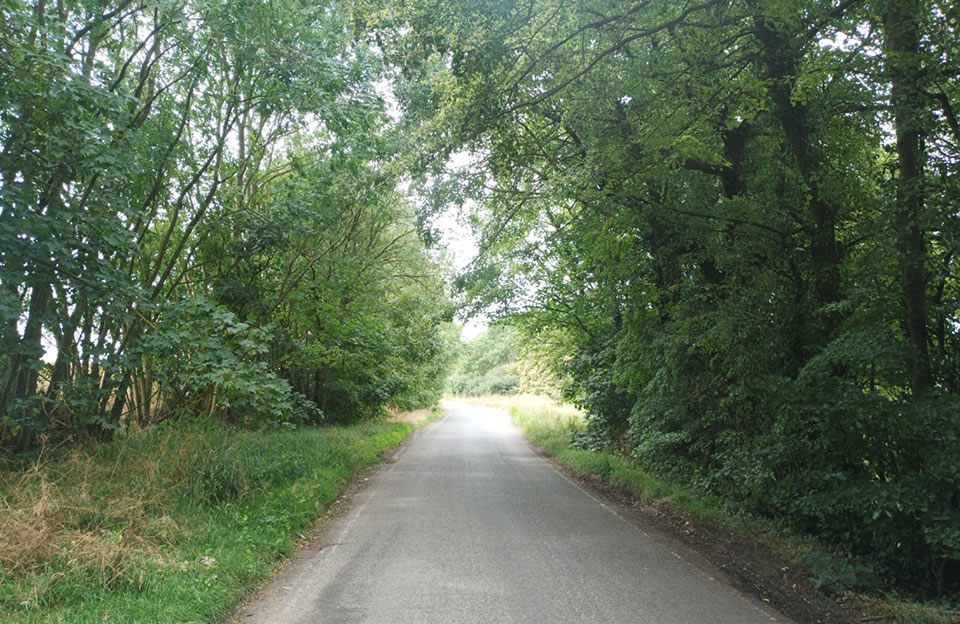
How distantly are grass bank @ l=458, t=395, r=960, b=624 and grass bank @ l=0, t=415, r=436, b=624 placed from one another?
5328mm

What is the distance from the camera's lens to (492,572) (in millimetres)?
5926

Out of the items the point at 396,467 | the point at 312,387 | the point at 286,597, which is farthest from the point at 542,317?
the point at 286,597

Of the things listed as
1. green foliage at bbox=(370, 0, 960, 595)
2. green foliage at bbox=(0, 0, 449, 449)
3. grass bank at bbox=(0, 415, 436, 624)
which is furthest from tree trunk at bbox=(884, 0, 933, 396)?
green foliage at bbox=(0, 0, 449, 449)

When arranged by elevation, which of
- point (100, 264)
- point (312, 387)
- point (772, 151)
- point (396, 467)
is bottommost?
point (396, 467)

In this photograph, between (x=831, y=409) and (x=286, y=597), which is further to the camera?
(x=831, y=409)

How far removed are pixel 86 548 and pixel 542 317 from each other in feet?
45.9

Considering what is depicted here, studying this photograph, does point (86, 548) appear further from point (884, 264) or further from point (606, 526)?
point (884, 264)

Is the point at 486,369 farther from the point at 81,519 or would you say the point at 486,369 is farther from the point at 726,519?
the point at 81,519

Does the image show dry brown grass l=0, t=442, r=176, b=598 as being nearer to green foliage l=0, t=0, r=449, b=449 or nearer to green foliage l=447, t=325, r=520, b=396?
green foliage l=0, t=0, r=449, b=449

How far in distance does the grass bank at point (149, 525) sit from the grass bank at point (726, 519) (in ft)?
17.5

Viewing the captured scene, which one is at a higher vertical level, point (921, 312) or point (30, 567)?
point (921, 312)

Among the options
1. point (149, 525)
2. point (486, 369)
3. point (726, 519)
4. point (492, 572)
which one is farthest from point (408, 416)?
point (486, 369)

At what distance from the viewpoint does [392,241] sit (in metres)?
22.6

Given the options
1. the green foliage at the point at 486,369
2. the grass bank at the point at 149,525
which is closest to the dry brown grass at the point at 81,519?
the grass bank at the point at 149,525
